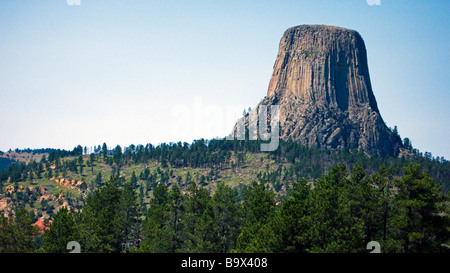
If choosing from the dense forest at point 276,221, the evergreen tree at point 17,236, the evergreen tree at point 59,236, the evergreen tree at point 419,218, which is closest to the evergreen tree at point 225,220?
the dense forest at point 276,221

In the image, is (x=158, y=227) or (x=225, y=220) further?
(x=225, y=220)

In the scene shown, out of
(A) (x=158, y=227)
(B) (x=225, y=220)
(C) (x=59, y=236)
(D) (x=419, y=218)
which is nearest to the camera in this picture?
(D) (x=419, y=218)

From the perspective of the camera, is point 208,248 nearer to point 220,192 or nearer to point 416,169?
point 220,192

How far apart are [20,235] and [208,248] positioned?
24958 mm

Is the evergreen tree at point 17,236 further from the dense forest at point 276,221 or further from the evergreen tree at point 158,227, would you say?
the evergreen tree at point 158,227

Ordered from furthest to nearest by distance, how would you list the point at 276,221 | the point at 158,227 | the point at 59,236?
the point at 158,227 → the point at 59,236 → the point at 276,221

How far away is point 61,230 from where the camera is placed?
5403 centimetres

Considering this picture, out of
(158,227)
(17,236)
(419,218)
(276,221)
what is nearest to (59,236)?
(17,236)

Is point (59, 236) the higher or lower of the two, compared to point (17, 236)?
lower

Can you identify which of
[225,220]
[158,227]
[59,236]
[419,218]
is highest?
[419,218]

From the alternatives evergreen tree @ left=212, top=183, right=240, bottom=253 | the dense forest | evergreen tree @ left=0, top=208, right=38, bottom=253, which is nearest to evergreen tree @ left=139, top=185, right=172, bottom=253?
the dense forest

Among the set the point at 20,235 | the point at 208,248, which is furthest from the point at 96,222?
the point at 208,248

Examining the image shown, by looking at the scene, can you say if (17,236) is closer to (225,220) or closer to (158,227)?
(158,227)

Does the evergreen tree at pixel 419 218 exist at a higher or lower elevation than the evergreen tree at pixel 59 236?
higher
